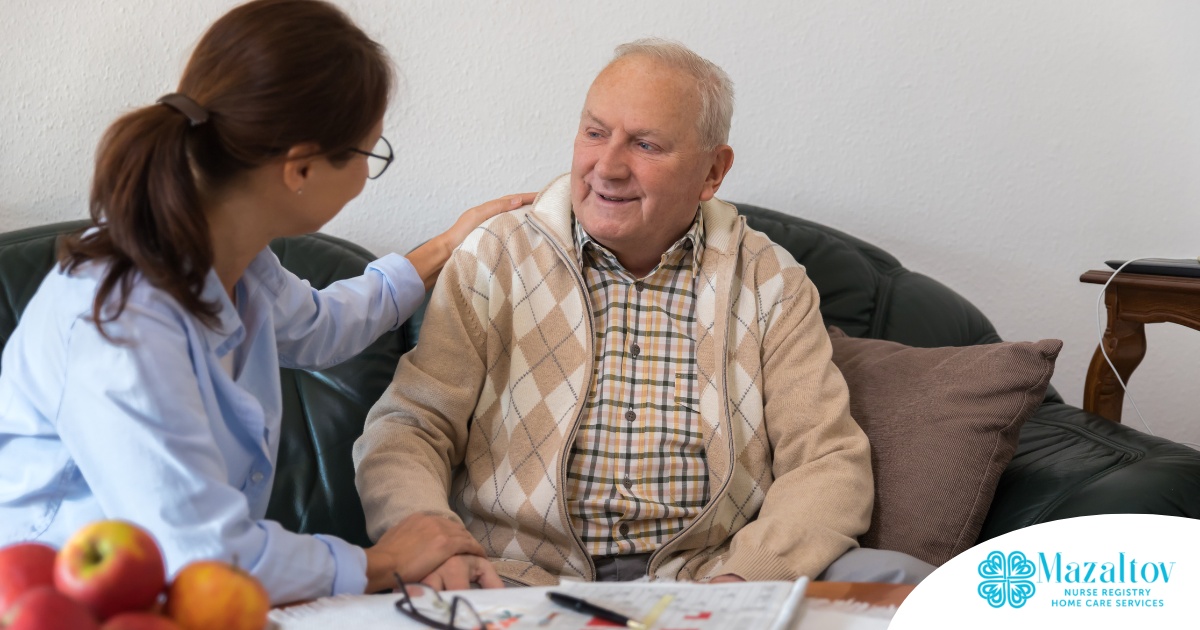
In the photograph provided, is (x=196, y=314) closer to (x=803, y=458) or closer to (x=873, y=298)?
(x=803, y=458)

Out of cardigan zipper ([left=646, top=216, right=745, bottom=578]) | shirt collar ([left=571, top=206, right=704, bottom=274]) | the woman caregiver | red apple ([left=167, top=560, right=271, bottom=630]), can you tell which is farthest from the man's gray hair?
red apple ([left=167, top=560, right=271, bottom=630])

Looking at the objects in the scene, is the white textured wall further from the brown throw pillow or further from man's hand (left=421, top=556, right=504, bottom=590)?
man's hand (left=421, top=556, right=504, bottom=590)

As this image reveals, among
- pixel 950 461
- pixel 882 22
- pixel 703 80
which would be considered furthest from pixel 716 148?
pixel 882 22

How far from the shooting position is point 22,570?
0.71m

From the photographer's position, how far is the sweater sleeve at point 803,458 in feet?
5.06

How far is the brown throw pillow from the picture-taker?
1693 millimetres

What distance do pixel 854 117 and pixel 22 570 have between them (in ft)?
6.88

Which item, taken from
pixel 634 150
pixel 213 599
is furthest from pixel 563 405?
pixel 213 599

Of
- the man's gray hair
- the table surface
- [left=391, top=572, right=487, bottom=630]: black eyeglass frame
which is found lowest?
[left=391, top=572, right=487, bottom=630]: black eyeglass frame

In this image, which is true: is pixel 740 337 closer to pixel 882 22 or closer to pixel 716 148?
pixel 716 148

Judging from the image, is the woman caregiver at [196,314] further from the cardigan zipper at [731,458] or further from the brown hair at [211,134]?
the cardigan zipper at [731,458]

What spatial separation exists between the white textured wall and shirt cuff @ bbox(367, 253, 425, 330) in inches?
20.2

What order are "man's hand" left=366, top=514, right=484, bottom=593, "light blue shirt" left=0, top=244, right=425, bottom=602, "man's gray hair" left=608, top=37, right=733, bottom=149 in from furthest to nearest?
"man's gray hair" left=608, top=37, right=733, bottom=149
"man's hand" left=366, top=514, right=484, bottom=593
"light blue shirt" left=0, top=244, right=425, bottom=602

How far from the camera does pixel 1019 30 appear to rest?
248cm
